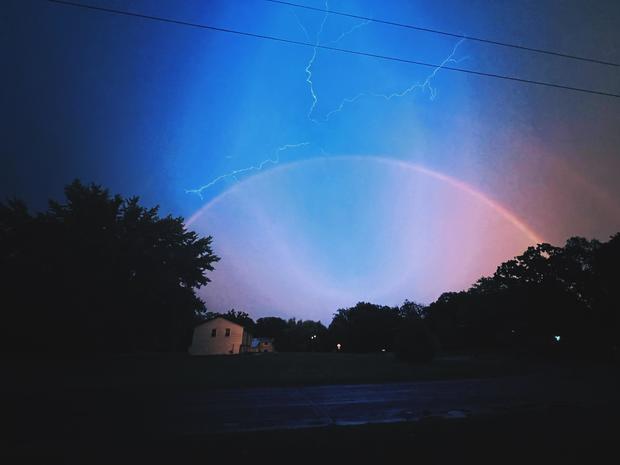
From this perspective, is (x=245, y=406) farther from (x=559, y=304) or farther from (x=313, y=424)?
(x=559, y=304)

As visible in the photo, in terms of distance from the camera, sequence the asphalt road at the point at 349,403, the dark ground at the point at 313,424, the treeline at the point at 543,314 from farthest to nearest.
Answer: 1. the treeline at the point at 543,314
2. the asphalt road at the point at 349,403
3. the dark ground at the point at 313,424

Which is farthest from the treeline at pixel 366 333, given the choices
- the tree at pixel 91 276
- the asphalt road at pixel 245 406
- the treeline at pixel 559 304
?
the tree at pixel 91 276

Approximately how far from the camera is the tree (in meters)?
26.6

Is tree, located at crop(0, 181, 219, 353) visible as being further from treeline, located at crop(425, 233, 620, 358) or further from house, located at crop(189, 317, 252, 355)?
treeline, located at crop(425, 233, 620, 358)

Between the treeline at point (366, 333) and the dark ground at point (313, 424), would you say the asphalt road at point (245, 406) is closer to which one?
the dark ground at point (313, 424)

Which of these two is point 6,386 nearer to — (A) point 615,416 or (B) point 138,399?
(B) point 138,399

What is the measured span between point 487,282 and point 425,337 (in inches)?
2883

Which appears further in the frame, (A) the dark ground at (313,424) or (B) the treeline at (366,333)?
(B) the treeline at (366,333)

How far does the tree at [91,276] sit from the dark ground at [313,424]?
15.3m

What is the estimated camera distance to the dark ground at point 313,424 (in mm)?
5516

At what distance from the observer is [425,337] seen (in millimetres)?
26922

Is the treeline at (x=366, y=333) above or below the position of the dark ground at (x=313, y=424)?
above

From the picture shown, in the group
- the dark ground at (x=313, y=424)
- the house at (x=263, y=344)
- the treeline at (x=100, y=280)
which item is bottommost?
the dark ground at (x=313, y=424)

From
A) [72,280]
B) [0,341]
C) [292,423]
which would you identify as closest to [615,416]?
[292,423]
